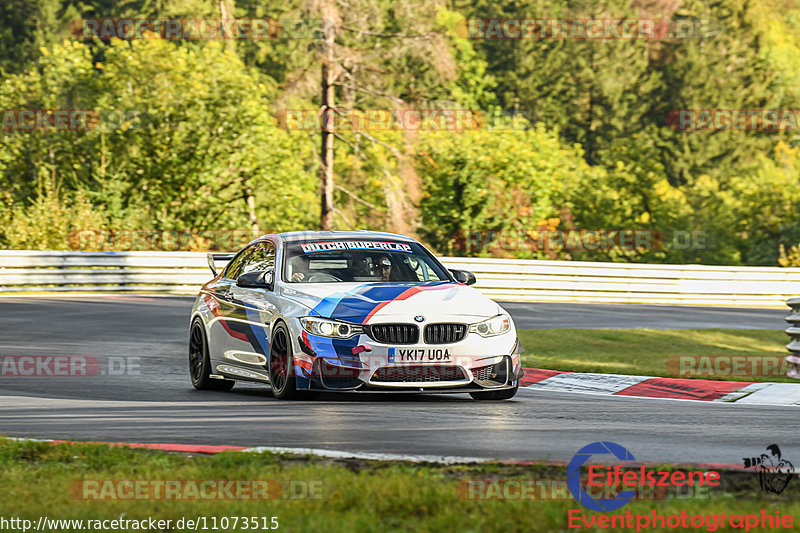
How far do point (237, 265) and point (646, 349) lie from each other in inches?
319

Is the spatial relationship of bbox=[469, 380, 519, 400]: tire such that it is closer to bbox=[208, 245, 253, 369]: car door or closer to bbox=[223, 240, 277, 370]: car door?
bbox=[223, 240, 277, 370]: car door

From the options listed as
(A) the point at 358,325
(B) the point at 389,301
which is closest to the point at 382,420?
(A) the point at 358,325

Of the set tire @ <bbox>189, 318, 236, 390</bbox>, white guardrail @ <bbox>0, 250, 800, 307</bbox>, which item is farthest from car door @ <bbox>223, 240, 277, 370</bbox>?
white guardrail @ <bbox>0, 250, 800, 307</bbox>

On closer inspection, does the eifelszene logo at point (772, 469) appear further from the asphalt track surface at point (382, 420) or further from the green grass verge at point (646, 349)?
the green grass verge at point (646, 349)

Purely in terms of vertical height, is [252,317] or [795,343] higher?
[252,317]

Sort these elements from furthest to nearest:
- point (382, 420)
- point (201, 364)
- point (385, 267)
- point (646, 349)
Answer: point (646, 349)
point (201, 364)
point (385, 267)
point (382, 420)

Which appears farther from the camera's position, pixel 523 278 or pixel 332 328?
pixel 523 278

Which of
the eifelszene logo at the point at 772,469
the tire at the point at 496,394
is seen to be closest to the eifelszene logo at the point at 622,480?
the eifelszene logo at the point at 772,469

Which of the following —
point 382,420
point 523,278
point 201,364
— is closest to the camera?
point 382,420

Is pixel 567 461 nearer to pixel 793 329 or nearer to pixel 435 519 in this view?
pixel 435 519

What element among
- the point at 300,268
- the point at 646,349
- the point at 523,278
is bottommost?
the point at 523,278

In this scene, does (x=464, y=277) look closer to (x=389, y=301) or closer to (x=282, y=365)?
(x=389, y=301)

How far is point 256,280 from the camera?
10945 millimetres

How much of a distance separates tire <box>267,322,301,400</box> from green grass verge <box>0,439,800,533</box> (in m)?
2.94
